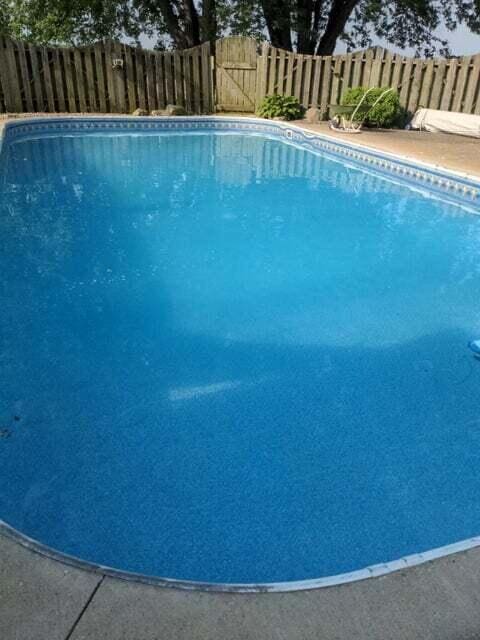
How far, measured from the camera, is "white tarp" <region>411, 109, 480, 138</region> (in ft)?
32.2

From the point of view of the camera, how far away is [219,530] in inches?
78.8

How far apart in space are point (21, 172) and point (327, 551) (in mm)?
7322

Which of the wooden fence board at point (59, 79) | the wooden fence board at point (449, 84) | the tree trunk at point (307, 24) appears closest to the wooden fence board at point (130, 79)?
the wooden fence board at point (59, 79)

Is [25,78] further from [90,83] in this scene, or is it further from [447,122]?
[447,122]

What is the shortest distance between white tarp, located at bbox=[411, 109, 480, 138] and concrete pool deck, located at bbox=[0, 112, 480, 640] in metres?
10.3

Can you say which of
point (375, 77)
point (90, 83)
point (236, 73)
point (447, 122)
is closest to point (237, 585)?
point (447, 122)

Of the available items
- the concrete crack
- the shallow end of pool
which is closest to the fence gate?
the shallow end of pool

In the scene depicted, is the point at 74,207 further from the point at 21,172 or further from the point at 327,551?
the point at 327,551

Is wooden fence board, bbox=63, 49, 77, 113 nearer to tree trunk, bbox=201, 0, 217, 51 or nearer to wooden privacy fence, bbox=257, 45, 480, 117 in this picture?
wooden privacy fence, bbox=257, 45, 480, 117

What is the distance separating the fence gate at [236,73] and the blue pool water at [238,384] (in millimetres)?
7768

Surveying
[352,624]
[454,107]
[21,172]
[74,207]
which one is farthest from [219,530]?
[454,107]

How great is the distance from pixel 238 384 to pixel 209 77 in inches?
454

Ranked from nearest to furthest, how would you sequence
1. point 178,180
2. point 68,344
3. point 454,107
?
1. point 68,344
2. point 178,180
3. point 454,107

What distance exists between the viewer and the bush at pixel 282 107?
1167 cm
